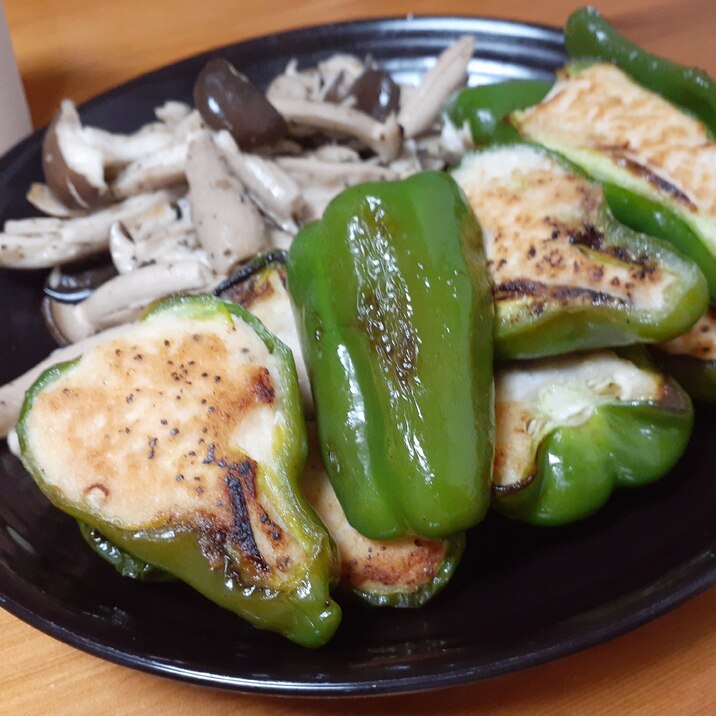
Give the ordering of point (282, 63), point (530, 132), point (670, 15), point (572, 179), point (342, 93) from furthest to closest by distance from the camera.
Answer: point (670, 15)
point (282, 63)
point (342, 93)
point (530, 132)
point (572, 179)

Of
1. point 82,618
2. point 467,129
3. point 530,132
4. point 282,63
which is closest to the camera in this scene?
point 82,618

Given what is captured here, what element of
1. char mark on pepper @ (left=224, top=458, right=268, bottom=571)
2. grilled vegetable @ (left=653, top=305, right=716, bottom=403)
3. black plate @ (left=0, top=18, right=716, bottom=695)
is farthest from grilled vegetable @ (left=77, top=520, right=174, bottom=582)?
grilled vegetable @ (left=653, top=305, right=716, bottom=403)

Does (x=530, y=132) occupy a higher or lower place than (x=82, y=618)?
higher

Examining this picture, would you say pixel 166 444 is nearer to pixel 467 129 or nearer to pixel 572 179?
pixel 572 179

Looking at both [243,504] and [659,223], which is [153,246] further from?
[659,223]

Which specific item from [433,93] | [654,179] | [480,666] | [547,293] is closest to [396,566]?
[480,666]

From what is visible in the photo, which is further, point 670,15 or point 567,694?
point 670,15

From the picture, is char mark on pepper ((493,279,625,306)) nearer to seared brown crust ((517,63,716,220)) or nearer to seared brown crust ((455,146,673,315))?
seared brown crust ((455,146,673,315))

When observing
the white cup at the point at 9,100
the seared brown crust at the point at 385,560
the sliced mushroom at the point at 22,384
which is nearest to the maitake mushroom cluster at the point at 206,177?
the sliced mushroom at the point at 22,384

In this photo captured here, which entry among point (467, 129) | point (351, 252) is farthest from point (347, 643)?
point (467, 129)
